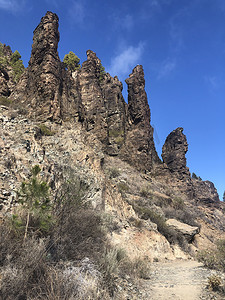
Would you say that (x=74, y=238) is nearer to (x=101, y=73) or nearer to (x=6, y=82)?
(x=6, y=82)

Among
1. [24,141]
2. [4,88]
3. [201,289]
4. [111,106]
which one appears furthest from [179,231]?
[111,106]

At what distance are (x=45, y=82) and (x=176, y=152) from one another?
33.5 meters

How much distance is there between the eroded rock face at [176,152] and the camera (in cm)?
4247

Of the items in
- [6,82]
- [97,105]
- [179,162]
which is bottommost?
[179,162]

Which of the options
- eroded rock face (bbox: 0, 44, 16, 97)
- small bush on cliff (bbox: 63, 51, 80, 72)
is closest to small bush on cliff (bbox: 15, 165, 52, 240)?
eroded rock face (bbox: 0, 44, 16, 97)

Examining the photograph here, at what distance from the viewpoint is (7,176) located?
6.51m

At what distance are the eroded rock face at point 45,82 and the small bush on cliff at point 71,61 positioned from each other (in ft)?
53.3

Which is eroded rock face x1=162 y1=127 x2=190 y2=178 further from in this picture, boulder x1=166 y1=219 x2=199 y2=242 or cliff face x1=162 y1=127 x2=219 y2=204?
boulder x1=166 y1=219 x2=199 y2=242

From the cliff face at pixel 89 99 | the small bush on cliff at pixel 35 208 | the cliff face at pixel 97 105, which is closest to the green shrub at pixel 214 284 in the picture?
the small bush on cliff at pixel 35 208

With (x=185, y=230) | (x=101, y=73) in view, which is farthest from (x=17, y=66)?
(x=185, y=230)

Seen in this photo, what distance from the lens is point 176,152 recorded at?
4544cm

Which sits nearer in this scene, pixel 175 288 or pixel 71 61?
pixel 175 288

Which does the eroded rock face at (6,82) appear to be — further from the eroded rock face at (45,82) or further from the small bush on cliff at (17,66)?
the eroded rock face at (45,82)

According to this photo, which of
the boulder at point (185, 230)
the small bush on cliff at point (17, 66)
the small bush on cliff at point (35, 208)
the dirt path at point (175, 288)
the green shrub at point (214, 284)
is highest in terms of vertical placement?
the small bush on cliff at point (17, 66)
